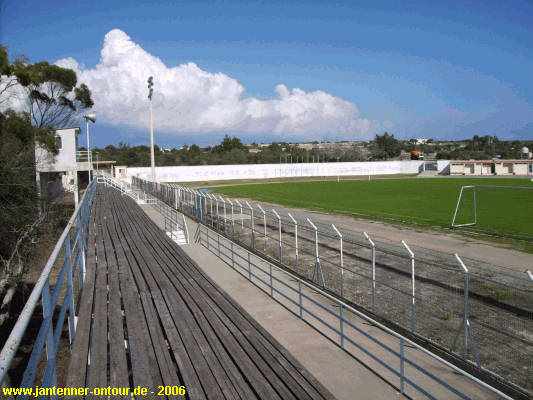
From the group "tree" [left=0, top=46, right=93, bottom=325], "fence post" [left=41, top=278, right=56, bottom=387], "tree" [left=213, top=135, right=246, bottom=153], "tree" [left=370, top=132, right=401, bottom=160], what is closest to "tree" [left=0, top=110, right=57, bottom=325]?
"tree" [left=0, top=46, right=93, bottom=325]

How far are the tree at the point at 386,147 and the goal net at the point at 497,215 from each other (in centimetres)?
12370

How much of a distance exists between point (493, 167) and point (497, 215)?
6840 cm

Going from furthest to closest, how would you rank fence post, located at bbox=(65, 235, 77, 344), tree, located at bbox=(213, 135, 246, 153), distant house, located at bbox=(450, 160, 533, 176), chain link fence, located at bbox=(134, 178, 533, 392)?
tree, located at bbox=(213, 135, 246, 153) → distant house, located at bbox=(450, 160, 533, 176) → chain link fence, located at bbox=(134, 178, 533, 392) → fence post, located at bbox=(65, 235, 77, 344)

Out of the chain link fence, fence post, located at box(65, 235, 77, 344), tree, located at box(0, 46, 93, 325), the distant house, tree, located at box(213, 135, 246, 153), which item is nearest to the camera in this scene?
fence post, located at box(65, 235, 77, 344)

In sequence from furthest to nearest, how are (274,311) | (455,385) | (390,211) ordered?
(390,211) < (274,311) < (455,385)

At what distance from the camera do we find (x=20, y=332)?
3.00 meters

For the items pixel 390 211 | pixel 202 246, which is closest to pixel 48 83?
pixel 390 211

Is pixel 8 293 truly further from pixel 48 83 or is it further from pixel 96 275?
pixel 48 83

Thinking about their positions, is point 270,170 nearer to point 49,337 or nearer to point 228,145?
point 228,145

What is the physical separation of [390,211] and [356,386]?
91.6 feet

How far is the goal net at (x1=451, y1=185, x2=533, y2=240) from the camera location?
23844mm

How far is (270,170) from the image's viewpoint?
91.9 metres

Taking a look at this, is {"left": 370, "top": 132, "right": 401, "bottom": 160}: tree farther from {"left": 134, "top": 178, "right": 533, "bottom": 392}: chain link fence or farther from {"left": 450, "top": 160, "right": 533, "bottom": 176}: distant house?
{"left": 134, "top": 178, "right": 533, "bottom": 392}: chain link fence

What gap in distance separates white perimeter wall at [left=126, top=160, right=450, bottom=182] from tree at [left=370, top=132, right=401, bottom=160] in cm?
5996
